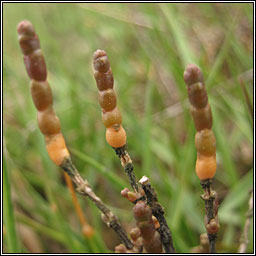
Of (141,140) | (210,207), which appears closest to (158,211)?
(210,207)

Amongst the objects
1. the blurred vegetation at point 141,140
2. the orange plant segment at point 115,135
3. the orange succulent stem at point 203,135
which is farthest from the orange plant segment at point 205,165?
the blurred vegetation at point 141,140

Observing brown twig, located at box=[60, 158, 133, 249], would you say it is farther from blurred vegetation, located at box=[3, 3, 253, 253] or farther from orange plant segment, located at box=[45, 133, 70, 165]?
blurred vegetation, located at box=[3, 3, 253, 253]

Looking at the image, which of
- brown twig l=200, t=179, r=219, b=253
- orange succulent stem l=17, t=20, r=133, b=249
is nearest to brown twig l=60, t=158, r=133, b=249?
orange succulent stem l=17, t=20, r=133, b=249

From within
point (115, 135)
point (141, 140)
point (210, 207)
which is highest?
point (141, 140)

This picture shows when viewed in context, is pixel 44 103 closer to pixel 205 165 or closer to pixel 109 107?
pixel 109 107

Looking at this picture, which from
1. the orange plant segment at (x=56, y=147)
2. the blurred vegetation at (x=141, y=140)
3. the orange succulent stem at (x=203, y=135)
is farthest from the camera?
the blurred vegetation at (x=141, y=140)

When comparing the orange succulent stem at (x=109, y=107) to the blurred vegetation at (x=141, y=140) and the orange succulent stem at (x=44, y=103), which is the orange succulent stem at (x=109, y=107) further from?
the blurred vegetation at (x=141, y=140)

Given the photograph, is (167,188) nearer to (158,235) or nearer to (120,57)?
(158,235)
